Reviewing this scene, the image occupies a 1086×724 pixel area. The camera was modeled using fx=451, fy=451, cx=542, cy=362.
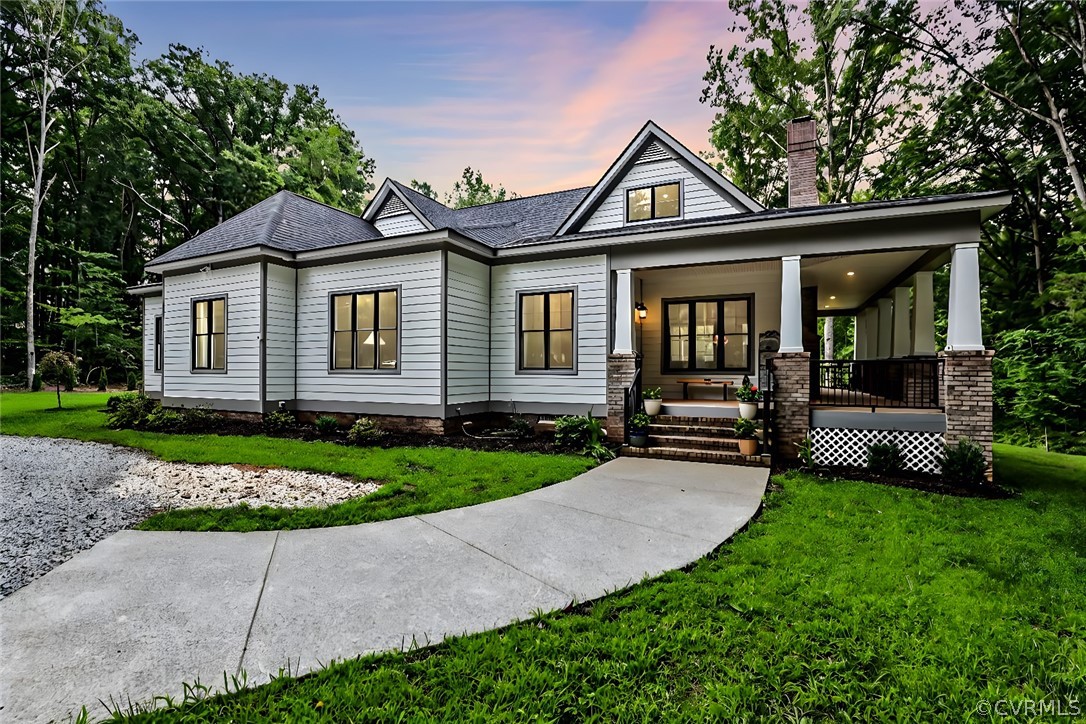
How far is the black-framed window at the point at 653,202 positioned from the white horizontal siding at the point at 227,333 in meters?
8.42

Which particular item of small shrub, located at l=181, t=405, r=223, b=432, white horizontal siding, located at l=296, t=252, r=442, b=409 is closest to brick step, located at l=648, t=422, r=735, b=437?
white horizontal siding, located at l=296, t=252, r=442, b=409

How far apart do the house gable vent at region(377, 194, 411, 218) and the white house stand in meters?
0.19

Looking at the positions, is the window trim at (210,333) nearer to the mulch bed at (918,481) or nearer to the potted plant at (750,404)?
the potted plant at (750,404)

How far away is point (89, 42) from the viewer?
20.5 m

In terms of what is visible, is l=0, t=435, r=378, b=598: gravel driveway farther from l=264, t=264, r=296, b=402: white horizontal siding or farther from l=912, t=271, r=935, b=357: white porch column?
l=912, t=271, r=935, b=357: white porch column

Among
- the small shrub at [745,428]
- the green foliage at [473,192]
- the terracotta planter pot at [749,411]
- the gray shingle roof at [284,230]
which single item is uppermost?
the green foliage at [473,192]

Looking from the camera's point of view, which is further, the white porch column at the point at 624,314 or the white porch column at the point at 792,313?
the white porch column at the point at 624,314

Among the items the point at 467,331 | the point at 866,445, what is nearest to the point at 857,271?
the point at 866,445

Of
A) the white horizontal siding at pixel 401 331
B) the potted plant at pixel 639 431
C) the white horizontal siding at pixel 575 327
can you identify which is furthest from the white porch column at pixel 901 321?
the white horizontal siding at pixel 401 331

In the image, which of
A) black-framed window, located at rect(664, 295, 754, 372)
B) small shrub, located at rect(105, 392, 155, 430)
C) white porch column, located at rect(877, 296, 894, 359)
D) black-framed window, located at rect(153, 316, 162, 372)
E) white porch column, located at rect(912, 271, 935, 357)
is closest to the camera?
white porch column, located at rect(912, 271, 935, 357)

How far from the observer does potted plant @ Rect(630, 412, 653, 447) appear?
7.87 meters

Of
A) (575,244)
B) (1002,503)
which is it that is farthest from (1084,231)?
(575,244)

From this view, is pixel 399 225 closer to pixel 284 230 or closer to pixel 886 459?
pixel 284 230

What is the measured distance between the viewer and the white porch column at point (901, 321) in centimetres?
1027
